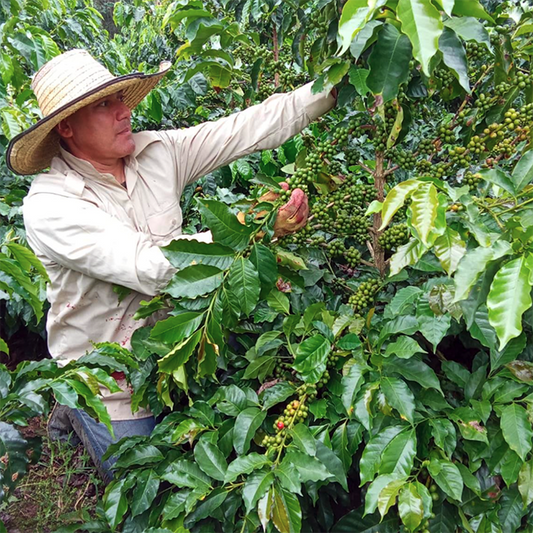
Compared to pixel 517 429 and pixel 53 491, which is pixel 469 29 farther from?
pixel 53 491

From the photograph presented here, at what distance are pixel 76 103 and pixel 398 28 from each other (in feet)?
3.91

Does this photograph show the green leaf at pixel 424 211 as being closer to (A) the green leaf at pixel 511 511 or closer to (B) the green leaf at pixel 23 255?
(A) the green leaf at pixel 511 511

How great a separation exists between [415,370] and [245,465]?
0.51 metres

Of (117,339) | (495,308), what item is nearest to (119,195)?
(117,339)

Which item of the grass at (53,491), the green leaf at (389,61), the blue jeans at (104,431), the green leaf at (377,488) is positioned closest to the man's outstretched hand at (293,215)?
the green leaf at (389,61)

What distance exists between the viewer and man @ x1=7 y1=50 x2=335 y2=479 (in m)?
1.84

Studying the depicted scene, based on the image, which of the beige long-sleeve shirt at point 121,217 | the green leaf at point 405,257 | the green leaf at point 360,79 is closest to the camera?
the green leaf at point 405,257

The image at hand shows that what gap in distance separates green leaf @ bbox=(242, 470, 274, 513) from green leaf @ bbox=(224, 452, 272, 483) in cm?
2

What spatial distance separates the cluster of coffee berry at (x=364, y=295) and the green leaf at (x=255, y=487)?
615mm

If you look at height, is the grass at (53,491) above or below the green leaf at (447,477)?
below

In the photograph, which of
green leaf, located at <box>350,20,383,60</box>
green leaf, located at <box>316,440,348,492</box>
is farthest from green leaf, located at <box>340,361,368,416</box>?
green leaf, located at <box>350,20,383,60</box>

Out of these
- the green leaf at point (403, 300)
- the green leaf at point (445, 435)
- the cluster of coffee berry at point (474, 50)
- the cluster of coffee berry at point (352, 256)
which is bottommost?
the green leaf at point (445, 435)

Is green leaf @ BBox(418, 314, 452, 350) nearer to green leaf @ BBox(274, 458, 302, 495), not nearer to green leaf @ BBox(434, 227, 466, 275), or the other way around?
green leaf @ BBox(434, 227, 466, 275)

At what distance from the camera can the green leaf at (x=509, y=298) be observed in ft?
2.88
